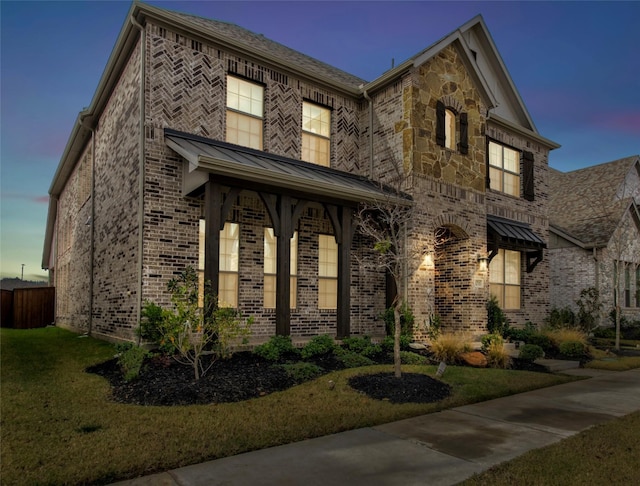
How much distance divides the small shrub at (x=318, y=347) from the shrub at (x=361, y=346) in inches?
15.8

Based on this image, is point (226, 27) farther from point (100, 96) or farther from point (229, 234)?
point (229, 234)

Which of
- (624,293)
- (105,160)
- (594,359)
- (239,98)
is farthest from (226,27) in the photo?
(624,293)

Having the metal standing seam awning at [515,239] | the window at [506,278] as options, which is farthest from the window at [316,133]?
the window at [506,278]

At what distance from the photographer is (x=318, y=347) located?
949 centimetres

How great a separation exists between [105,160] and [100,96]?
1841mm

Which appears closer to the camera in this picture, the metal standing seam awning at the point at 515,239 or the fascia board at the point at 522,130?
the metal standing seam awning at the point at 515,239

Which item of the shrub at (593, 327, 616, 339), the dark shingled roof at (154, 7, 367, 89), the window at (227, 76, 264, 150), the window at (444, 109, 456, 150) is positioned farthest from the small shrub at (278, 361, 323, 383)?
the shrub at (593, 327, 616, 339)

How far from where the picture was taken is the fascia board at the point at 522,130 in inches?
618

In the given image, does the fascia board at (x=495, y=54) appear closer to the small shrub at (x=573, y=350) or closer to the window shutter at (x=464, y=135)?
the window shutter at (x=464, y=135)

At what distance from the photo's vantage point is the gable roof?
20234mm

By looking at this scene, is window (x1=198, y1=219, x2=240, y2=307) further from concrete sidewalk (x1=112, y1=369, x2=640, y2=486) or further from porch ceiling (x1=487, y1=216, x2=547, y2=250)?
porch ceiling (x1=487, y1=216, x2=547, y2=250)

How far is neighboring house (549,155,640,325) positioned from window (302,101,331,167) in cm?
1266

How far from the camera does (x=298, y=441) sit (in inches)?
190

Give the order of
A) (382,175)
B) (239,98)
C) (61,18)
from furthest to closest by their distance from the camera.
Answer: (382,175), (239,98), (61,18)
